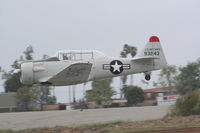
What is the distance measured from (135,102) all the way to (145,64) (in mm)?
25373

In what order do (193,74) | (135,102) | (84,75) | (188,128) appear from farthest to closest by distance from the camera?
(193,74) < (135,102) < (84,75) < (188,128)

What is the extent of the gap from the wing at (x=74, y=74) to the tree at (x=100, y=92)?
32367 mm

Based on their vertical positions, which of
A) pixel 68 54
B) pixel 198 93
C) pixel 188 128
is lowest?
pixel 188 128

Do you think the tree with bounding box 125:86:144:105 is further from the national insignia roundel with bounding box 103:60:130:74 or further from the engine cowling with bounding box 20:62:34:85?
the engine cowling with bounding box 20:62:34:85

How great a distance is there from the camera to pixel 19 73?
17.2 metres

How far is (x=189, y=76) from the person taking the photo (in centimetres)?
5841

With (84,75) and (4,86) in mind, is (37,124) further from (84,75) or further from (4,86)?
(4,86)

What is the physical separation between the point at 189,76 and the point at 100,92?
15.9 m

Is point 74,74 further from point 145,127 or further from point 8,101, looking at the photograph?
point 8,101

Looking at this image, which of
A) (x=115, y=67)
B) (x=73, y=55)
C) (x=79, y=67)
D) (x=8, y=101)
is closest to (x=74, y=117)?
(x=79, y=67)

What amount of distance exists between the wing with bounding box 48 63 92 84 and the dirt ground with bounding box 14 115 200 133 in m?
3.23

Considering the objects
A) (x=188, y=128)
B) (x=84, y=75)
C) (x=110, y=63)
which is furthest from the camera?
(x=110, y=63)

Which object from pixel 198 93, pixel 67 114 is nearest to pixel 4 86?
pixel 67 114

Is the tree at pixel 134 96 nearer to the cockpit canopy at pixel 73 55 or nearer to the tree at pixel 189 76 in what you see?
the tree at pixel 189 76
